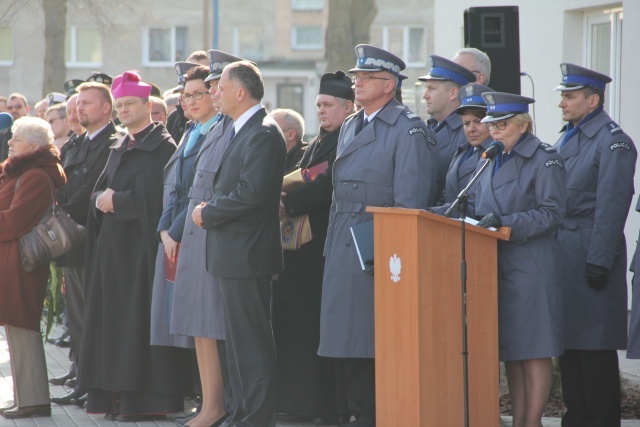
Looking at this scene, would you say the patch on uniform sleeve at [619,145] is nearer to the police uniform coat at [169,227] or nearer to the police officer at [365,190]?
the police officer at [365,190]

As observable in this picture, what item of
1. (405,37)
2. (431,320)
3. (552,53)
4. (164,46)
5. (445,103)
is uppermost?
(405,37)

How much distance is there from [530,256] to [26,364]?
377 cm

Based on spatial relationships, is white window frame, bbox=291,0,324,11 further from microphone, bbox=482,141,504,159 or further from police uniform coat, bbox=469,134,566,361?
microphone, bbox=482,141,504,159

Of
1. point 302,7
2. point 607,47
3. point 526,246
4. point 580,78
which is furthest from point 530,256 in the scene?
point 302,7

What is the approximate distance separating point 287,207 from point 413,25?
45083 mm

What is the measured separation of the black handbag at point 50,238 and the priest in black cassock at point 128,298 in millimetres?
188

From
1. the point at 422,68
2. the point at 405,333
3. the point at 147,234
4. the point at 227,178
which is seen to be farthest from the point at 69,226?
the point at 422,68

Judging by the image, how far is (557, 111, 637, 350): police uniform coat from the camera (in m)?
7.06

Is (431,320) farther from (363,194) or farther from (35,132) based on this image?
(35,132)

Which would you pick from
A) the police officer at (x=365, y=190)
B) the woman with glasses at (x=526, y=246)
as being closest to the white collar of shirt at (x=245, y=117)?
the police officer at (x=365, y=190)

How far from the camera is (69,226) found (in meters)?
8.43

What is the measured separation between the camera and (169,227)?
7887 millimetres

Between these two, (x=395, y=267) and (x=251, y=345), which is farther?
Result: (x=251, y=345)

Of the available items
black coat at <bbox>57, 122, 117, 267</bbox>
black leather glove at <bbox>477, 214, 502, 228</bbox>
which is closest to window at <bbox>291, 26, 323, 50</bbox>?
black coat at <bbox>57, 122, 117, 267</bbox>
